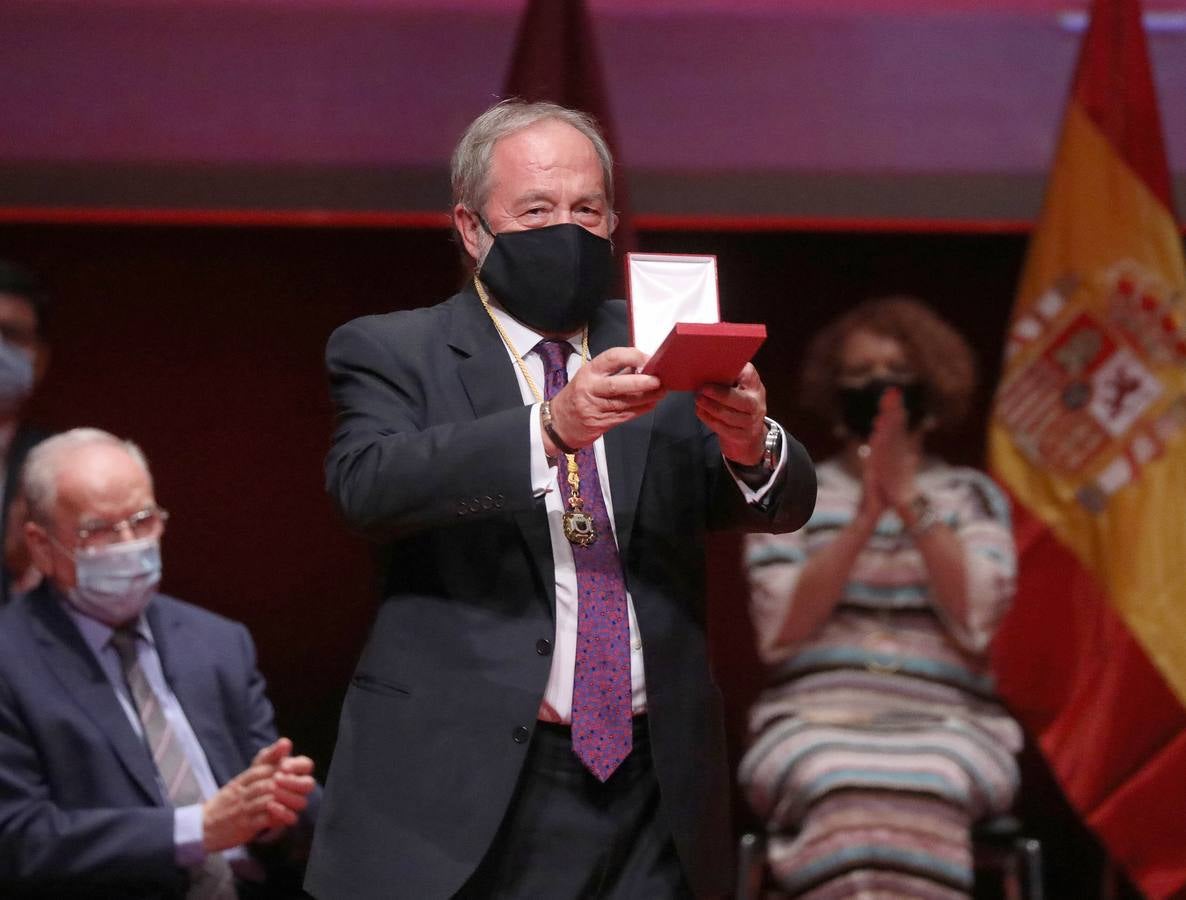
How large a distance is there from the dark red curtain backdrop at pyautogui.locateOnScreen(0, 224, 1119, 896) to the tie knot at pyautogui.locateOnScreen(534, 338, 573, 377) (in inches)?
96.0

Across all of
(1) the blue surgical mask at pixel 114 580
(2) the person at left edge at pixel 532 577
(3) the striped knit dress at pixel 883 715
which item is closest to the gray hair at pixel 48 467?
(1) the blue surgical mask at pixel 114 580

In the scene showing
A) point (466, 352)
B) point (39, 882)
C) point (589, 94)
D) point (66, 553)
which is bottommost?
point (39, 882)

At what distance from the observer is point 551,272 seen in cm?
161

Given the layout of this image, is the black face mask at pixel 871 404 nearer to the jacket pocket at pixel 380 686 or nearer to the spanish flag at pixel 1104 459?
the spanish flag at pixel 1104 459

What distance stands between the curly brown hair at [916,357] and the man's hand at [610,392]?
2.05m

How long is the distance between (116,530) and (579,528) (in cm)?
134

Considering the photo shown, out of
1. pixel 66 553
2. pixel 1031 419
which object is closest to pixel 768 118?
pixel 1031 419

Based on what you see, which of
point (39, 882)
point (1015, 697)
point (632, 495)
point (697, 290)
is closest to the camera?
point (697, 290)

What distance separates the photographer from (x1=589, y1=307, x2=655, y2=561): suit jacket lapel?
159 cm

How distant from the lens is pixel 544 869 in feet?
5.06

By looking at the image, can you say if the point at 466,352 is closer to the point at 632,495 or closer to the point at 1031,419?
the point at 632,495

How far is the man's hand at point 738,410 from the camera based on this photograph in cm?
141

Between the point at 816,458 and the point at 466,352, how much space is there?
2.68m

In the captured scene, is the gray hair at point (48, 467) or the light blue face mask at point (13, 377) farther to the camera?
the light blue face mask at point (13, 377)
